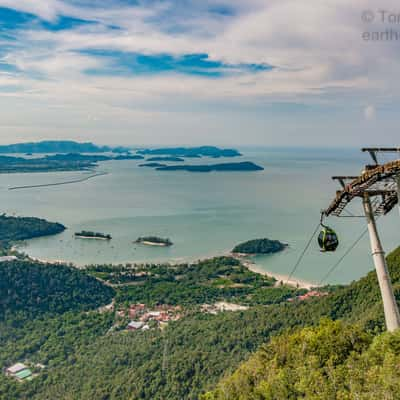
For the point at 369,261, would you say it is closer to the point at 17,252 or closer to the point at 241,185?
the point at 17,252

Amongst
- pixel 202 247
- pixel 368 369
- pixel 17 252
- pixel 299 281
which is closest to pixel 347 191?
pixel 368 369

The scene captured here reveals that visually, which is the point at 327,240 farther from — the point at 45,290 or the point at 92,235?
the point at 92,235

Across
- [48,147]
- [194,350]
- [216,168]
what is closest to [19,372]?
[194,350]

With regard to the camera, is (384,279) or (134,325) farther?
(134,325)

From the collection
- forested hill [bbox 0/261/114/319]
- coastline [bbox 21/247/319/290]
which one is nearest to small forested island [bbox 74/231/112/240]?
coastline [bbox 21/247/319/290]

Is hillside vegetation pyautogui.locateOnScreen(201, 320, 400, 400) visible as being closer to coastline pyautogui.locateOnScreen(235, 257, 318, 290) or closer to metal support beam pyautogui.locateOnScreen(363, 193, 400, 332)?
metal support beam pyautogui.locateOnScreen(363, 193, 400, 332)

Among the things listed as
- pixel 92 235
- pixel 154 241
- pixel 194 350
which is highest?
pixel 92 235
